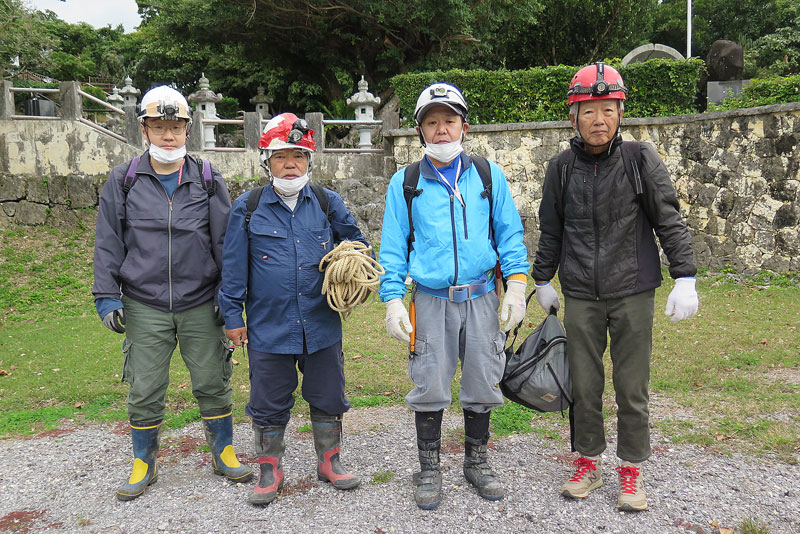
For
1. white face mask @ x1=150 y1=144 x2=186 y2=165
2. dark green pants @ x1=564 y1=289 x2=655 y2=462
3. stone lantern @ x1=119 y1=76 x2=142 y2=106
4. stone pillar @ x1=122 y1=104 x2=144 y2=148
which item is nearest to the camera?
dark green pants @ x1=564 y1=289 x2=655 y2=462

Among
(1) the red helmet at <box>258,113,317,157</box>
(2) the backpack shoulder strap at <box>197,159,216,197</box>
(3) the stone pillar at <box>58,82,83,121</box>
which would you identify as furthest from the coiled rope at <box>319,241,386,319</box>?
(3) the stone pillar at <box>58,82,83,121</box>

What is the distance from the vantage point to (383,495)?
136 inches

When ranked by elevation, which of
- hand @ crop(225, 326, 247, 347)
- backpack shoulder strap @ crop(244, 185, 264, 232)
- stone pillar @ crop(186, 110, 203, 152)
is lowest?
hand @ crop(225, 326, 247, 347)

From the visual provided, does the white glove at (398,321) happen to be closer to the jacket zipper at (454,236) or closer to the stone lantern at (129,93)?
the jacket zipper at (454,236)

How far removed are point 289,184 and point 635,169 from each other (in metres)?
1.89

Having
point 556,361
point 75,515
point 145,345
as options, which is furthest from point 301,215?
point 75,515

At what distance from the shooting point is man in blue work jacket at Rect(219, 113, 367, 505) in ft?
11.2

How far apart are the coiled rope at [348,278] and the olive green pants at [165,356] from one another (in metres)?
0.82

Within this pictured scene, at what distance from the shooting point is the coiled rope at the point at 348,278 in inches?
132

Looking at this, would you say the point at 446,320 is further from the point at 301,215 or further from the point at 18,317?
the point at 18,317

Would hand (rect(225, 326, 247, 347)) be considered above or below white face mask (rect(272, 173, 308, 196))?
below

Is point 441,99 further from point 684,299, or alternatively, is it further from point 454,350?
point 684,299

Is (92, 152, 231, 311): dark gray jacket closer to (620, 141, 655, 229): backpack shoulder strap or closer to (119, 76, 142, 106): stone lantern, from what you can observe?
(620, 141, 655, 229): backpack shoulder strap

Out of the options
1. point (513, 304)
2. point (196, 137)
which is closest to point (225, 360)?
point (513, 304)
